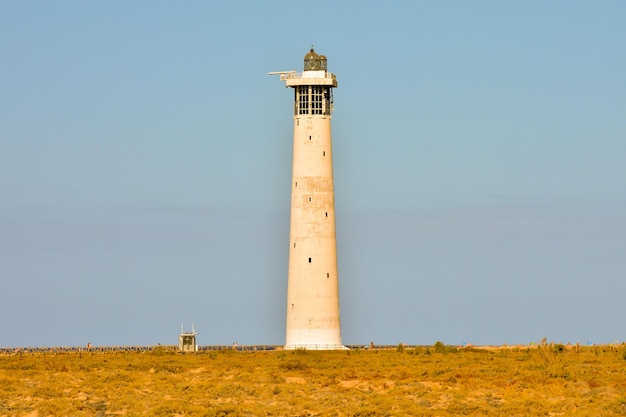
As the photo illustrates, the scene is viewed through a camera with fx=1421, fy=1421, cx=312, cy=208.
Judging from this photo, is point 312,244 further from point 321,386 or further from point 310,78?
point 321,386

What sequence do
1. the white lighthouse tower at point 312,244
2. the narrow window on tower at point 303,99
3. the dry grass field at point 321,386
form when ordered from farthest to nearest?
1. the narrow window on tower at point 303,99
2. the white lighthouse tower at point 312,244
3. the dry grass field at point 321,386

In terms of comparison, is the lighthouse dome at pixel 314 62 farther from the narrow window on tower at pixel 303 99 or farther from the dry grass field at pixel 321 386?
the dry grass field at pixel 321 386

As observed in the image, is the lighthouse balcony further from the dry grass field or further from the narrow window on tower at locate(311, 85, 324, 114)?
the dry grass field

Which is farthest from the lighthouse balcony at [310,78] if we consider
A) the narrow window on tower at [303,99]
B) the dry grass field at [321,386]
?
the dry grass field at [321,386]

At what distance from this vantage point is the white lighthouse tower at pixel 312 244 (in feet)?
300

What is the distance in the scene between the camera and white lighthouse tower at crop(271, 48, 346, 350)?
9156 cm

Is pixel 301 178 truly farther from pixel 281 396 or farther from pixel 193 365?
pixel 281 396

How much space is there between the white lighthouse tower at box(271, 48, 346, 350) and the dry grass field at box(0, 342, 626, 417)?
8.23 m

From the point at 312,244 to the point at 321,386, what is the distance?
22976mm

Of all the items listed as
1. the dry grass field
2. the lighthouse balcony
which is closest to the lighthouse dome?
the lighthouse balcony

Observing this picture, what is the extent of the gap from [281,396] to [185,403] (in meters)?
4.83

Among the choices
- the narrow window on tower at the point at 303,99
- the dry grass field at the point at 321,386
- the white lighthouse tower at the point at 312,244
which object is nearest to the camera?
the dry grass field at the point at 321,386

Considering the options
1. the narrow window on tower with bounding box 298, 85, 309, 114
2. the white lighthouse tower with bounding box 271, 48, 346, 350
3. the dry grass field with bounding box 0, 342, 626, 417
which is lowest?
the dry grass field with bounding box 0, 342, 626, 417

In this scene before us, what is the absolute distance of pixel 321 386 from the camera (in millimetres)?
69625
